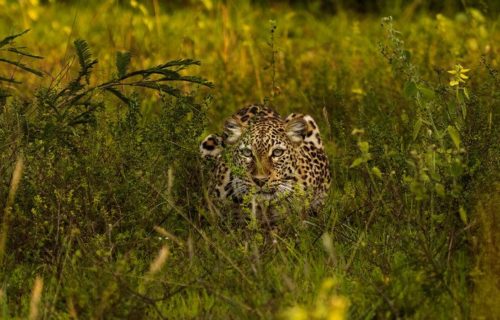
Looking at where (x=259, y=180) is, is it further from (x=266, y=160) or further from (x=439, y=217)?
(x=439, y=217)

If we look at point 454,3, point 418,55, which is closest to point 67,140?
point 418,55

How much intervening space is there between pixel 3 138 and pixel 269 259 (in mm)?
1523

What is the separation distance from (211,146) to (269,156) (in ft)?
1.98

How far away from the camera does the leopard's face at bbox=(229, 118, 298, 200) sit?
6.27 metres

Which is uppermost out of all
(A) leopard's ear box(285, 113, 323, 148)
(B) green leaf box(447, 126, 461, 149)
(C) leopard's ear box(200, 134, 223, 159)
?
(B) green leaf box(447, 126, 461, 149)

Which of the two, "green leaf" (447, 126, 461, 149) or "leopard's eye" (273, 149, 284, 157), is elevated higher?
"green leaf" (447, 126, 461, 149)

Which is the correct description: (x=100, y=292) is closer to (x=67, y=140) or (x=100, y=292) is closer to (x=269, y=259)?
(x=269, y=259)

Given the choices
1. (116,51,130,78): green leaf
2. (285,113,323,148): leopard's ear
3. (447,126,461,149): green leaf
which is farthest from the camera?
(285,113,323,148): leopard's ear

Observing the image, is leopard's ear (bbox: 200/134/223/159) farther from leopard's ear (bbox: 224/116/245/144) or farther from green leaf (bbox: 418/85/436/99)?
green leaf (bbox: 418/85/436/99)

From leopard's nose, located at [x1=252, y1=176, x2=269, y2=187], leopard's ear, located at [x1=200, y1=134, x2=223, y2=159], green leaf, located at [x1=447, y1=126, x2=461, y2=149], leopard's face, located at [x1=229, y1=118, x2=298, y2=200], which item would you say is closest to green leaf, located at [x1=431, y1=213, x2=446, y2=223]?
green leaf, located at [x1=447, y1=126, x2=461, y2=149]

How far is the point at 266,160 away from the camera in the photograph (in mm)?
6414

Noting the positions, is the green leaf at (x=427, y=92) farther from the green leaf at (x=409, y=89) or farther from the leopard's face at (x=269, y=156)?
the leopard's face at (x=269, y=156)

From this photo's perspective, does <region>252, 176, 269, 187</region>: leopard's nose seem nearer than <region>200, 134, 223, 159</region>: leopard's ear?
Yes

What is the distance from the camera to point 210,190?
6582 mm
